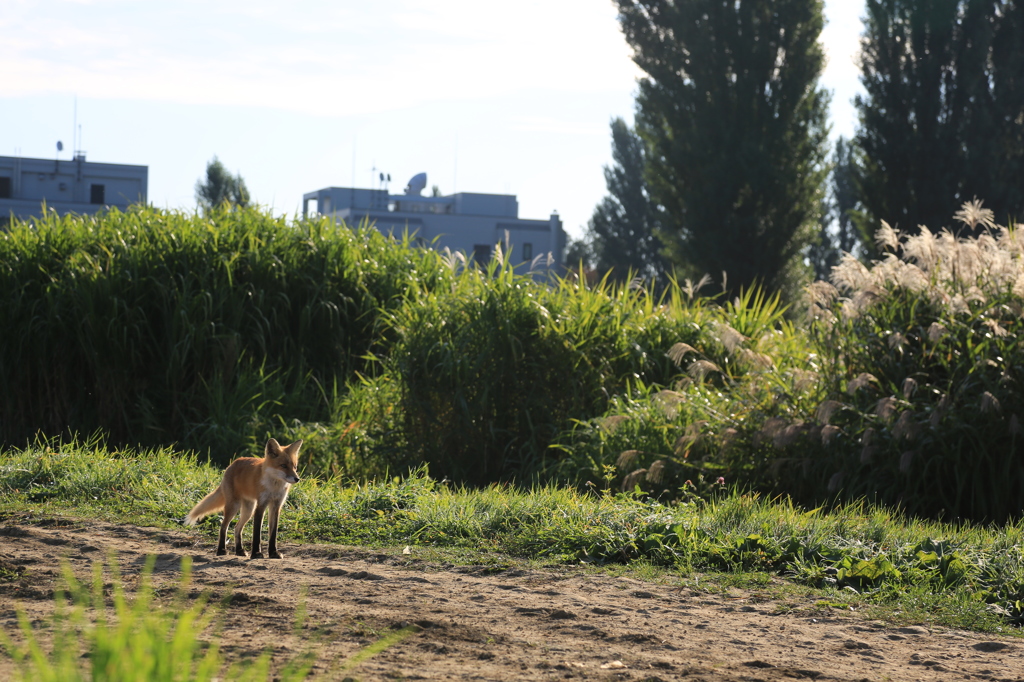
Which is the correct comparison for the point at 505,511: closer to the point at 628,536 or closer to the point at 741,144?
the point at 628,536

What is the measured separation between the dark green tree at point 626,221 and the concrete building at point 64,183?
2639 centimetres

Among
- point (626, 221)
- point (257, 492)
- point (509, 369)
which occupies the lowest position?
point (257, 492)

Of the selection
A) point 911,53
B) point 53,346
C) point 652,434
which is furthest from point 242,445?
point 911,53

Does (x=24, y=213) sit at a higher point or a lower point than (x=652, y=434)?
higher

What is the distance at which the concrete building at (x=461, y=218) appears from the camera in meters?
59.3

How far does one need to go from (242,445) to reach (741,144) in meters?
19.6

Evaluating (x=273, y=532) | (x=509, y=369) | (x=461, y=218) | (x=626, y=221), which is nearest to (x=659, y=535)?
(x=273, y=532)

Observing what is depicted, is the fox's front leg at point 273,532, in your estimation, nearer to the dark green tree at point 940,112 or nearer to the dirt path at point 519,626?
the dirt path at point 519,626

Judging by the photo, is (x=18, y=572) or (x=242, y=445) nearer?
(x=18, y=572)

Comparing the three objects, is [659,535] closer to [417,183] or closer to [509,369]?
[509,369]

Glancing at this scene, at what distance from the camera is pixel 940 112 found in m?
25.1

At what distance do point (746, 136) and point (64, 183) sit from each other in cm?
4360

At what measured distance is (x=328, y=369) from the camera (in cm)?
991

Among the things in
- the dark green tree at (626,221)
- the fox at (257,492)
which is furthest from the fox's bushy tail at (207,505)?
the dark green tree at (626,221)
